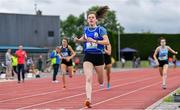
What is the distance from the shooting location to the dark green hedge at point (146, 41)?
90.4 m

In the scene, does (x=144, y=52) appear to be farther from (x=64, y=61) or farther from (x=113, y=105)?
(x=113, y=105)

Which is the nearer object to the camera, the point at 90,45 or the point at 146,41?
the point at 90,45

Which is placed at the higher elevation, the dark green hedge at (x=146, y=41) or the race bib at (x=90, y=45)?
the dark green hedge at (x=146, y=41)

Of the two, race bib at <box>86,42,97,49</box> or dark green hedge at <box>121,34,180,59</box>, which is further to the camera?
dark green hedge at <box>121,34,180,59</box>

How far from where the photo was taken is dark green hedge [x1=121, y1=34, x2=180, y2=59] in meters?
90.4

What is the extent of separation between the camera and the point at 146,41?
91.1m

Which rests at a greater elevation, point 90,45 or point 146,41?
point 146,41

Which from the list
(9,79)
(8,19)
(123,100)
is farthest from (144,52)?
(123,100)

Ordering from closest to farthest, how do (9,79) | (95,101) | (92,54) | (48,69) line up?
(92,54) < (95,101) < (9,79) < (48,69)

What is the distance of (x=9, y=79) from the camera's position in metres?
33.2

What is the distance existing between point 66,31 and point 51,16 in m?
61.6

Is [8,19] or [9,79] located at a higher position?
[8,19]

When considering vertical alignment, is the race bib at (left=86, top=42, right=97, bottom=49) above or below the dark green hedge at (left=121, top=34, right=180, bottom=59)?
below

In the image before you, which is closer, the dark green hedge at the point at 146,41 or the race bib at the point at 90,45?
the race bib at the point at 90,45
